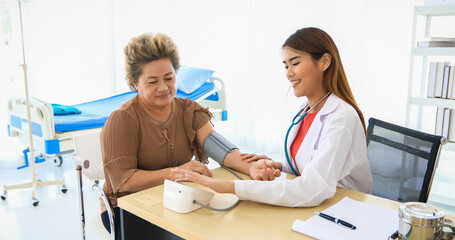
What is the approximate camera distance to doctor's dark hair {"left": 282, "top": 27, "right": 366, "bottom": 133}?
4.62 feet

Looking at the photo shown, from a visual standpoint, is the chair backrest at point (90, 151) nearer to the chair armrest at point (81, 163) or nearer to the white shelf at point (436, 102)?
the chair armrest at point (81, 163)

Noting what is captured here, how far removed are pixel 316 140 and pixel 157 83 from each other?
66 cm

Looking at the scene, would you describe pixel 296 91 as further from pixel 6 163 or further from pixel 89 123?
pixel 6 163

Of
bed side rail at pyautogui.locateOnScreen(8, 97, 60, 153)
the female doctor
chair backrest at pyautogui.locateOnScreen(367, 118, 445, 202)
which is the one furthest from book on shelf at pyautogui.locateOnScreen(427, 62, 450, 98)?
bed side rail at pyautogui.locateOnScreen(8, 97, 60, 153)

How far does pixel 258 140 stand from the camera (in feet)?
13.9

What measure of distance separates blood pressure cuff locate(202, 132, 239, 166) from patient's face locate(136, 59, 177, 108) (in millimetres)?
246

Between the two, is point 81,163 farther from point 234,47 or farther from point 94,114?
point 234,47

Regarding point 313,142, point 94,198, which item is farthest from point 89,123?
point 313,142

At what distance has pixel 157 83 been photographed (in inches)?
62.3

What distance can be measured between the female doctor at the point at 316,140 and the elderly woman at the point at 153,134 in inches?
8.0

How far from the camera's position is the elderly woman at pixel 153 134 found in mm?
1482

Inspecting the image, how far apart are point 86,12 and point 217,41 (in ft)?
5.27

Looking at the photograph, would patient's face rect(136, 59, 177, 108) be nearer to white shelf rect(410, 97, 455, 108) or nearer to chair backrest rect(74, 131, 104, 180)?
chair backrest rect(74, 131, 104, 180)

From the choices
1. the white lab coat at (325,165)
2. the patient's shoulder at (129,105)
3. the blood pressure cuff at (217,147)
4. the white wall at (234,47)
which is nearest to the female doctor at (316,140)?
the white lab coat at (325,165)
